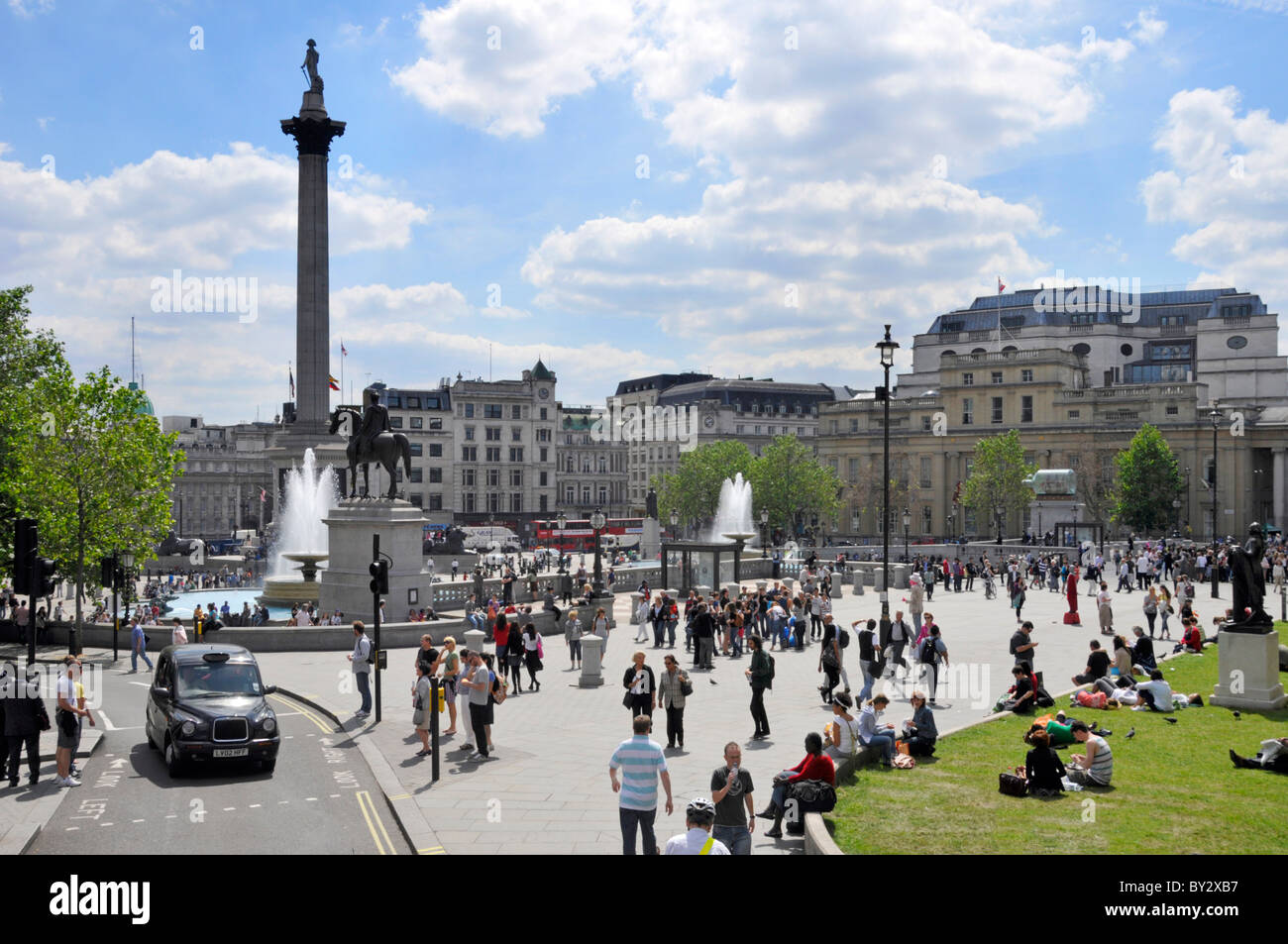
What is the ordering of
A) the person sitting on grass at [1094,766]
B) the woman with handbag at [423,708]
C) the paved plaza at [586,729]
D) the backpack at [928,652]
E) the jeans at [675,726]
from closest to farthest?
the paved plaza at [586,729], the person sitting on grass at [1094,766], the jeans at [675,726], the woman with handbag at [423,708], the backpack at [928,652]

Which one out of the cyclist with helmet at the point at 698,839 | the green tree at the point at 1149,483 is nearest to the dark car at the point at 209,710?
the cyclist with helmet at the point at 698,839

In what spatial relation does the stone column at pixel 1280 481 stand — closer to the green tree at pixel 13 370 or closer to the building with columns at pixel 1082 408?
the building with columns at pixel 1082 408

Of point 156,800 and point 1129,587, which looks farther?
point 1129,587

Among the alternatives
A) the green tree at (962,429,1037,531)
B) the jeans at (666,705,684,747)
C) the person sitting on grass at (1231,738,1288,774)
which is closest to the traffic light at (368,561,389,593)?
the jeans at (666,705,684,747)

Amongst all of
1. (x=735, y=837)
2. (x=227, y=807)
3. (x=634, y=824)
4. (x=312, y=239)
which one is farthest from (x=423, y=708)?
(x=312, y=239)

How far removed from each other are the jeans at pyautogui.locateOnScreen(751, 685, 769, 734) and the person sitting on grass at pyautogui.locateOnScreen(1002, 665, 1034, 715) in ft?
15.3

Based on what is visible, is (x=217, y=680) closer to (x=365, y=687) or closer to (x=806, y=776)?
(x=365, y=687)

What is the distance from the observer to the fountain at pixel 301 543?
135ft

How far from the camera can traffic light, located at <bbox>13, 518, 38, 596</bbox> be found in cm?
1616

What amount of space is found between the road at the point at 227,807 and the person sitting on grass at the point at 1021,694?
35.8 ft

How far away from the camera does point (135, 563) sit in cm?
3559
